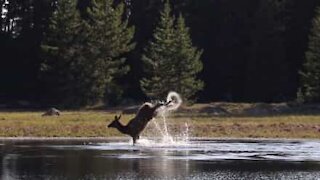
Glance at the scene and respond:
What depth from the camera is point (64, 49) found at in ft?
277

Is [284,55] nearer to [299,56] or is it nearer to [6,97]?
[299,56]

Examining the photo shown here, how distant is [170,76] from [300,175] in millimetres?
53738

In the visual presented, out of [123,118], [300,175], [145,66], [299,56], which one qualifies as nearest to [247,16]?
[299,56]

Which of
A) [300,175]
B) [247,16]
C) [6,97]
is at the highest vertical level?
[247,16]

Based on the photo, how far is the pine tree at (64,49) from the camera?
275ft

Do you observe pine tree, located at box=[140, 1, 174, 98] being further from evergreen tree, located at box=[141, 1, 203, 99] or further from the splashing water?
the splashing water

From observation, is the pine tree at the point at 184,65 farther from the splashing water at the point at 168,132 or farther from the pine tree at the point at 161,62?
the splashing water at the point at 168,132

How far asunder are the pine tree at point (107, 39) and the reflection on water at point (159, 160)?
140ft

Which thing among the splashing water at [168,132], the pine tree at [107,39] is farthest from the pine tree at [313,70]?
the splashing water at [168,132]

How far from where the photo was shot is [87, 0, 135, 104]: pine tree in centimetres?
8312

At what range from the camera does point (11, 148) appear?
3556 cm

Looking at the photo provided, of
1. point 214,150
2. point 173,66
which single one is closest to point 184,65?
point 173,66

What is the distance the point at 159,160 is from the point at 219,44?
65.2m

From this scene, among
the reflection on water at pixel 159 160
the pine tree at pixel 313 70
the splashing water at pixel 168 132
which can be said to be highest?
the pine tree at pixel 313 70
